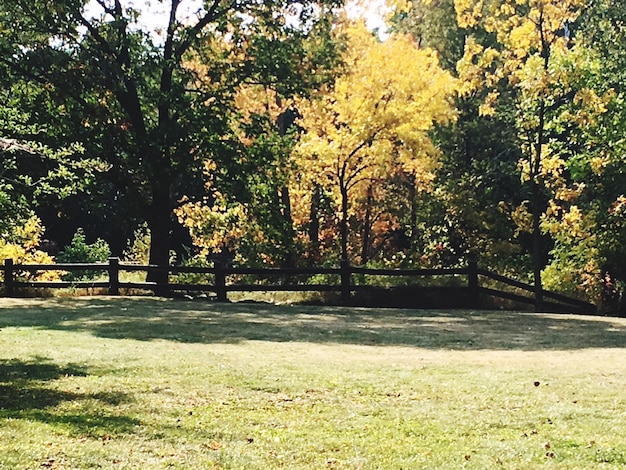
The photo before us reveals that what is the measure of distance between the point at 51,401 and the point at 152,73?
51.2ft

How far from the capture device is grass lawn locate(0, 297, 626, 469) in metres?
5.35

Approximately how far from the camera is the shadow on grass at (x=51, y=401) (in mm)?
5953

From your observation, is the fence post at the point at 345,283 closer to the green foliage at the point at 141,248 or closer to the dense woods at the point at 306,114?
the dense woods at the point at 306,114

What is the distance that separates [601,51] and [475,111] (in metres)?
7.67

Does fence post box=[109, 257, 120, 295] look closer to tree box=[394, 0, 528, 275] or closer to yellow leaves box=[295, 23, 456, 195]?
yellow leaves box=[295, 23, 456, 195]

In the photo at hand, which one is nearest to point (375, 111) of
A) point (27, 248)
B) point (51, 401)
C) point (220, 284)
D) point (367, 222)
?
point (220, 284)

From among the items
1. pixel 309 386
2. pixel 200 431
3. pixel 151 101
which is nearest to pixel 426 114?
pixel 151 101

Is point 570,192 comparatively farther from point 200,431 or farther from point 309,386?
point 200,431

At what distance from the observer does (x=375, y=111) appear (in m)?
23.5

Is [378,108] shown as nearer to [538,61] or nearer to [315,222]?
[538,61]

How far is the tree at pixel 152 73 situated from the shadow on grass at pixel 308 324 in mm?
4047

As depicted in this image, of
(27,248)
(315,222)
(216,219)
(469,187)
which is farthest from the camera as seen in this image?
(315,222)

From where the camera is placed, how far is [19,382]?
7914 mm

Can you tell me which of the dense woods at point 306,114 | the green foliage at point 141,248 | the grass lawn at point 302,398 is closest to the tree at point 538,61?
the dense woods at point 306,114
